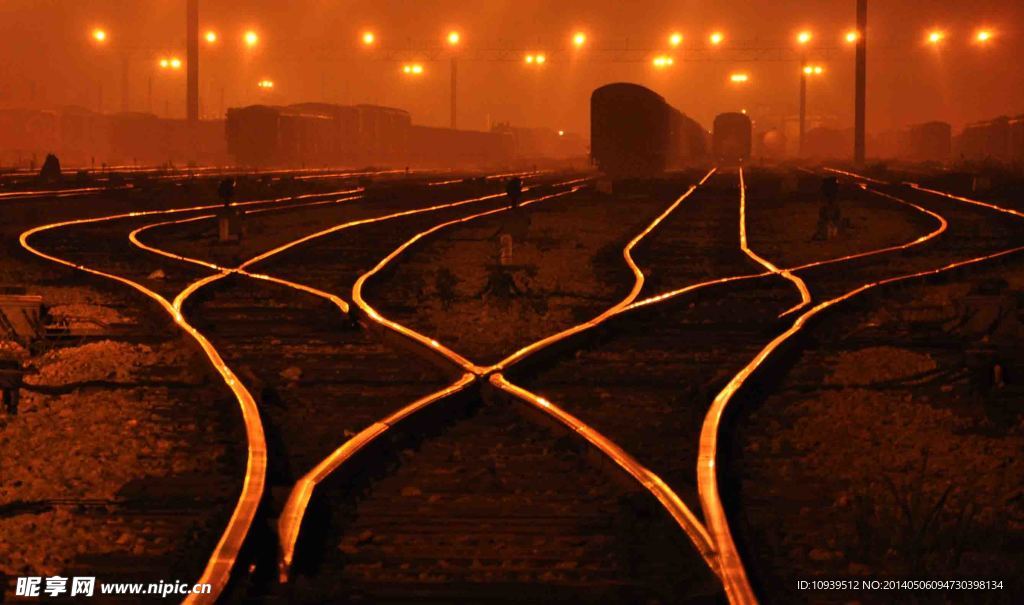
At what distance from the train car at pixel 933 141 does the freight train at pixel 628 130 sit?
37.2 meters

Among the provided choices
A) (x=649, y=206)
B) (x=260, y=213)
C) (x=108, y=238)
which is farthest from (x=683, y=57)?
(x=108, y=238)

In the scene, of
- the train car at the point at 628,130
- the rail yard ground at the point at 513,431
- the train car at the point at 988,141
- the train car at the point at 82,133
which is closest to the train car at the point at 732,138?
the train car at the point at 988,141

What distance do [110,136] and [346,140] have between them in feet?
44.5

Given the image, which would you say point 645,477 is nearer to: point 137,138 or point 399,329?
point 399,329

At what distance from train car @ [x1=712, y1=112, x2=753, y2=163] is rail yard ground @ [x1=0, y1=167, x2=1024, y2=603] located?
64.4 m

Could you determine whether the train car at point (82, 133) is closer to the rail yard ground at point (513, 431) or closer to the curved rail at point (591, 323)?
the curved rail at point (591, 323)

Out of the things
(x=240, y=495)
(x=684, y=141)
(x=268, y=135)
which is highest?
(x=268, y=135)

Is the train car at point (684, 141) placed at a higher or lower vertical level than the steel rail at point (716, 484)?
higher

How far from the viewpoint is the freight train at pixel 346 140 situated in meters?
60.8

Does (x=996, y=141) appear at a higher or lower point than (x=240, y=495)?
higher

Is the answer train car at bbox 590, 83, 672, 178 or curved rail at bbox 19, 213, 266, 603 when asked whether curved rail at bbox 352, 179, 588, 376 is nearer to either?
curved rail at bbox 19, 213, 266, 603

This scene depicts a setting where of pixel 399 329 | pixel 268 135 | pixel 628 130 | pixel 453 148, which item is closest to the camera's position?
pixel 399 329

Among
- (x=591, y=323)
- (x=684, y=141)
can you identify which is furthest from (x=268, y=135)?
(x=591, y=323)

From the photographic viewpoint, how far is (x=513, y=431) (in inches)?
238
